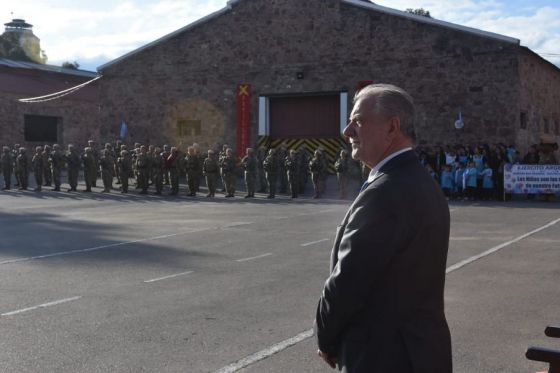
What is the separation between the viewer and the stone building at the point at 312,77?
30.5 metres

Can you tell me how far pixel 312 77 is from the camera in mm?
33844

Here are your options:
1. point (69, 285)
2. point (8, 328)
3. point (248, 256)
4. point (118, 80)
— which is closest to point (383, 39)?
point (118, 80)

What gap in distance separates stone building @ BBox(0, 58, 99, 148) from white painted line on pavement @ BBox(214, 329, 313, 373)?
38927 millimetres

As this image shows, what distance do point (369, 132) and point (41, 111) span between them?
4462 cm

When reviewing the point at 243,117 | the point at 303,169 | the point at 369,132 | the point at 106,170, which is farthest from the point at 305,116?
the point at 369,132

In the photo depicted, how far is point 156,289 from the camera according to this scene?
945 cm

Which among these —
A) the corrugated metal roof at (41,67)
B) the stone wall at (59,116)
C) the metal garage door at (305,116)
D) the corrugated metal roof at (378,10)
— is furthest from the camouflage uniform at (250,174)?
the corrugated metal roof at (41,67)

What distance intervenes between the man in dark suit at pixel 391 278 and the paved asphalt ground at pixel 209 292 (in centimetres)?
316

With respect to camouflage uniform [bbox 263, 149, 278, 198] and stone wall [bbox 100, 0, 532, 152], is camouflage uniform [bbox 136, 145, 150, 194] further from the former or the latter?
stone wall [bbox 100, 0, 532, 152]

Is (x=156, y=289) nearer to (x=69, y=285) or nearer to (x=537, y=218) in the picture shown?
(x=69, y=285)

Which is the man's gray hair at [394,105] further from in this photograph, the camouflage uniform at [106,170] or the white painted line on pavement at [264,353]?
the camouflage uniform at [106,170]

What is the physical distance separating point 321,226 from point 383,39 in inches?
668

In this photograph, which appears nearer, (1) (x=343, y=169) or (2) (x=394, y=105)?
(2) (x=394, y=105)

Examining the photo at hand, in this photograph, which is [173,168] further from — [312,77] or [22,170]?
[312,77]
